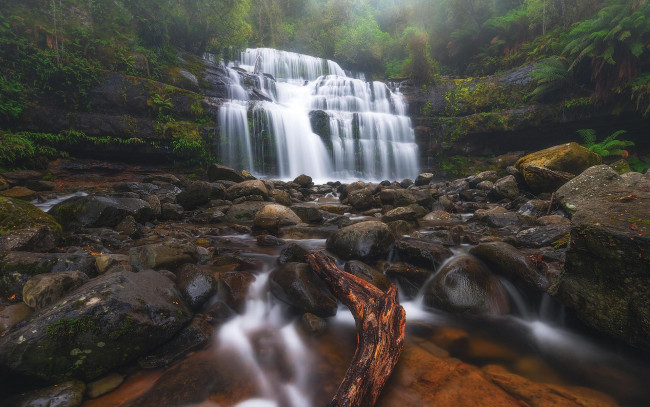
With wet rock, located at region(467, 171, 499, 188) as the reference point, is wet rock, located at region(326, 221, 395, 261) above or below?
below

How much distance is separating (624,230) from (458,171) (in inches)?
562

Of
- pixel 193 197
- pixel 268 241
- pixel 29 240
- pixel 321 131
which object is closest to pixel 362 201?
pixel 268 241

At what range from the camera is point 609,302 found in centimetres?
216

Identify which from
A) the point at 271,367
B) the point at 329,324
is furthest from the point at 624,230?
the point at 271,367

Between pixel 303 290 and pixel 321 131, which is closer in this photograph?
pixel 303 290

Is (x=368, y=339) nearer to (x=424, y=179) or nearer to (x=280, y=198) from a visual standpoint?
(x=280, y=198)

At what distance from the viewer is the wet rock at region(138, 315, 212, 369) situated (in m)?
2.06

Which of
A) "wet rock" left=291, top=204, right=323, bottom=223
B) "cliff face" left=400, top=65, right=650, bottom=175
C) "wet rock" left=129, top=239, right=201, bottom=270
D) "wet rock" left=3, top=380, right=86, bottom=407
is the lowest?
"wet rock" left=3, top=380, right=86, bottom=407

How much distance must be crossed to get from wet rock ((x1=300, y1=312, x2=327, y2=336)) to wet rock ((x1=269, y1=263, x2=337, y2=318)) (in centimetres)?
9

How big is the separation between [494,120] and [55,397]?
55.6 ft

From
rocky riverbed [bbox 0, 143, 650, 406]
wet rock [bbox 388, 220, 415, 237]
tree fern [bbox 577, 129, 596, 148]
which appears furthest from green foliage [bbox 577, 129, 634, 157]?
wet rock [bbox 388, 220, 415, 237]

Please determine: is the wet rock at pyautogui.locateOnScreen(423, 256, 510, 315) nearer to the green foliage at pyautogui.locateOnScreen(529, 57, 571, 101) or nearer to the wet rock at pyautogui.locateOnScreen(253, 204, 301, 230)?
the wet rock at pyautogui.locateOnScreen(253, 204, 301, 230)

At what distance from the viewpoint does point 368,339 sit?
6.16 ft

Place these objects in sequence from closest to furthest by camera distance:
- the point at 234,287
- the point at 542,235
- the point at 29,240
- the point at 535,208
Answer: the point at 234,287 < the point at 29,240 < the point at 542,235 < the point at 535,208
